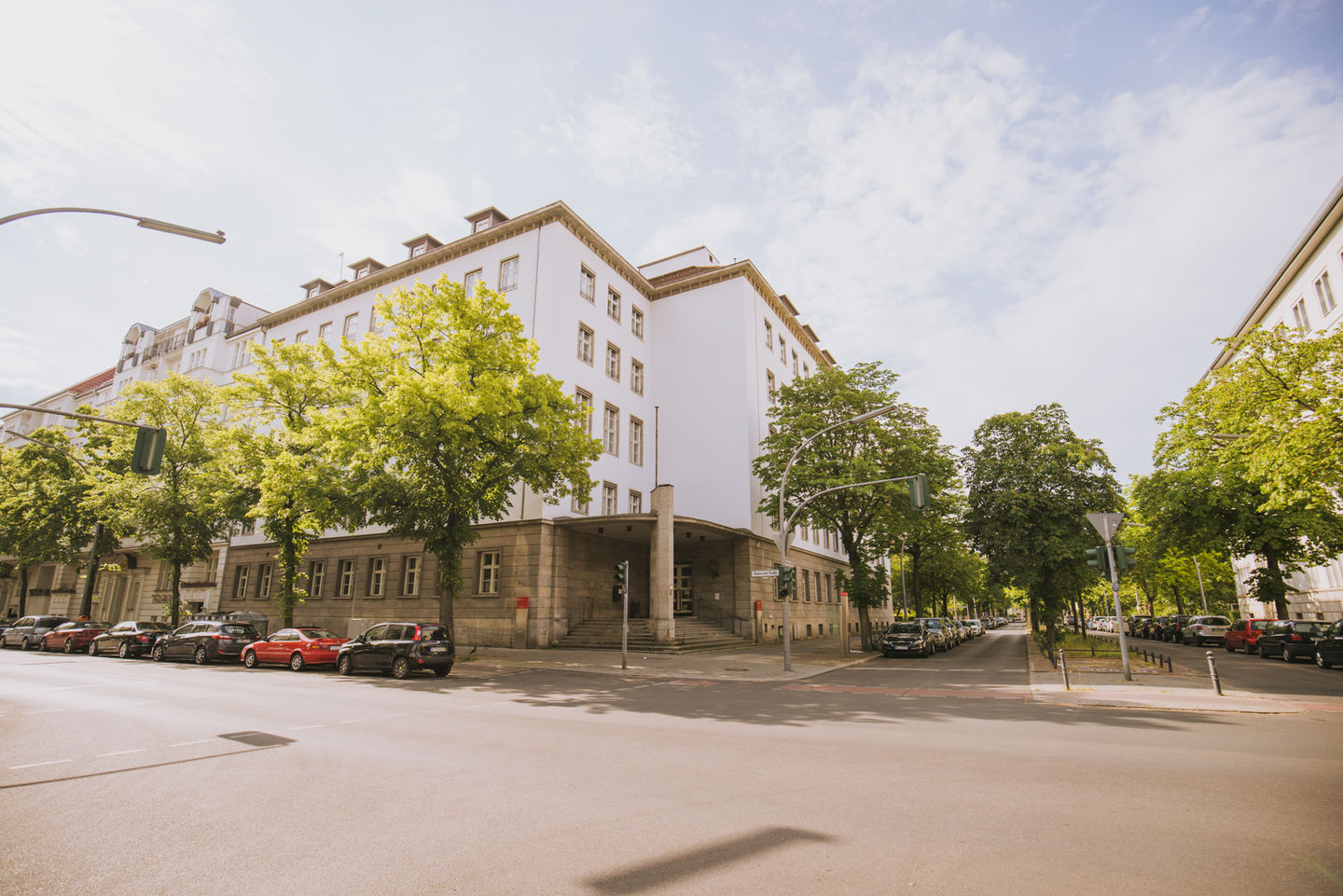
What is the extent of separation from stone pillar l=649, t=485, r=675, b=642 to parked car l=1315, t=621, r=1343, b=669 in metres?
22.0

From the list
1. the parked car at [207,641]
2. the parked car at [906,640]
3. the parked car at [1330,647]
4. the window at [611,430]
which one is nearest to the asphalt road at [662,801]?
the parked car at [207,641]

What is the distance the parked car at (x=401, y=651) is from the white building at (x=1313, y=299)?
1264 inches

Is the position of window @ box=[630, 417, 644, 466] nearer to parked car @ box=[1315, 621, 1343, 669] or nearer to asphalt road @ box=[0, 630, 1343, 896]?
asphalt road @ box=[0, 630, 1343, 896]

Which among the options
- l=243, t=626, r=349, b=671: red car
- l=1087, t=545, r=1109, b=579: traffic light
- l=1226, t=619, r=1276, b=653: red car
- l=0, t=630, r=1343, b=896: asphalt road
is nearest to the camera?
l=0, t=630, r=1343, b=896: asphalt road

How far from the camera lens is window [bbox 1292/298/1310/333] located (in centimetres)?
3400

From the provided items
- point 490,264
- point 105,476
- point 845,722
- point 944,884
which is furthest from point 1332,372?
point 105,476

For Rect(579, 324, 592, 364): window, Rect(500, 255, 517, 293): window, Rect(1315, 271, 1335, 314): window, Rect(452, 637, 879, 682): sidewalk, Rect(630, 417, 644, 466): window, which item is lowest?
Rect(452, 637, 879, 682): sidewalk

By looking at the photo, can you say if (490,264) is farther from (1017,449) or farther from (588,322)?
(1017,449)

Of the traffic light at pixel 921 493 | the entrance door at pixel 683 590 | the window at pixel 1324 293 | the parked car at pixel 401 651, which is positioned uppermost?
the window at pixel 1324 293

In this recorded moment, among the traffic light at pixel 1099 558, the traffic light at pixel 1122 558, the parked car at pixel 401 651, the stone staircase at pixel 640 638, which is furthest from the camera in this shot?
the stone staircase at pixel 640 638

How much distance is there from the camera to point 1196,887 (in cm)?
403

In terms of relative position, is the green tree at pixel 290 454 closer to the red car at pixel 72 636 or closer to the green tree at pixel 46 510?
the red car at pixel 72 636

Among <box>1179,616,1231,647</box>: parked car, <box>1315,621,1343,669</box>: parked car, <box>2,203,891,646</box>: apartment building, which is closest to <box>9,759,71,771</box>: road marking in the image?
<box>2,203,891,646</box>: apartment building

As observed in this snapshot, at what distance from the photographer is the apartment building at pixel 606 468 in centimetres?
2794
